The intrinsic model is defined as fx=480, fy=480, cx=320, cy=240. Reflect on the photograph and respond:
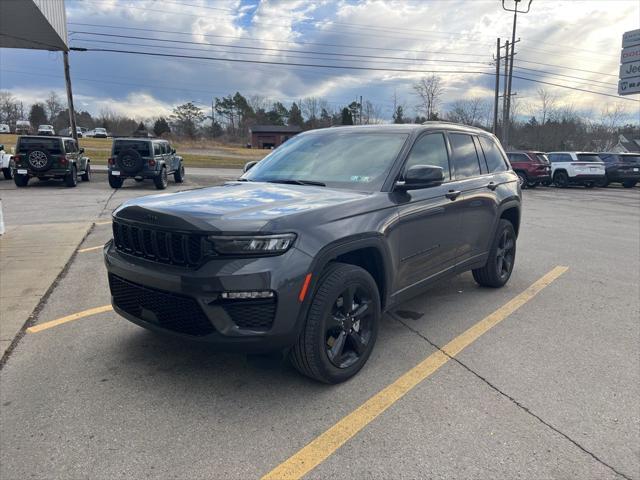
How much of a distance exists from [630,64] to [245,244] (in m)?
37.5

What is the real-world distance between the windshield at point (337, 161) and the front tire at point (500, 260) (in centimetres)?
203

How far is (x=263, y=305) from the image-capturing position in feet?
8.96

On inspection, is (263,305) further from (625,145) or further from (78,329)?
(625,145)

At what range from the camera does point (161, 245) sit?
2949 millimetres

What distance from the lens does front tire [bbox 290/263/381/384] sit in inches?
117

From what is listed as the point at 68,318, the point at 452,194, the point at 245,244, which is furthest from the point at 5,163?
the point at 245,244

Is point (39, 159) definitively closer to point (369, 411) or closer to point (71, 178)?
point (71, 178)

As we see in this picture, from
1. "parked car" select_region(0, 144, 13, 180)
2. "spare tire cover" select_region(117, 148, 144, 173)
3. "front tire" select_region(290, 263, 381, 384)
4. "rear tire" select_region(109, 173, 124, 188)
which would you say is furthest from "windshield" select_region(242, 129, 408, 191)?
"parked car" select_region(0, 144, 13, 180)

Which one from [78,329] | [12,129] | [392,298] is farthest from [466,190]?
[12,129]

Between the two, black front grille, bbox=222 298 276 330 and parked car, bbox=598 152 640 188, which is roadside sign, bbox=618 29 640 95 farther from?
black front grille, bbox=222 298 276 330

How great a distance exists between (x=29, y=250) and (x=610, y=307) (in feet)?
25.4

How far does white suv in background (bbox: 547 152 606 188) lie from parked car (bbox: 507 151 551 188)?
123 cm

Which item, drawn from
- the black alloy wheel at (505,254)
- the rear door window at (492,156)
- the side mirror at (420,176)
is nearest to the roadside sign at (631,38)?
the rear door window at (492,156)

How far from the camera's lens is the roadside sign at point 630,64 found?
31312 millimetres
